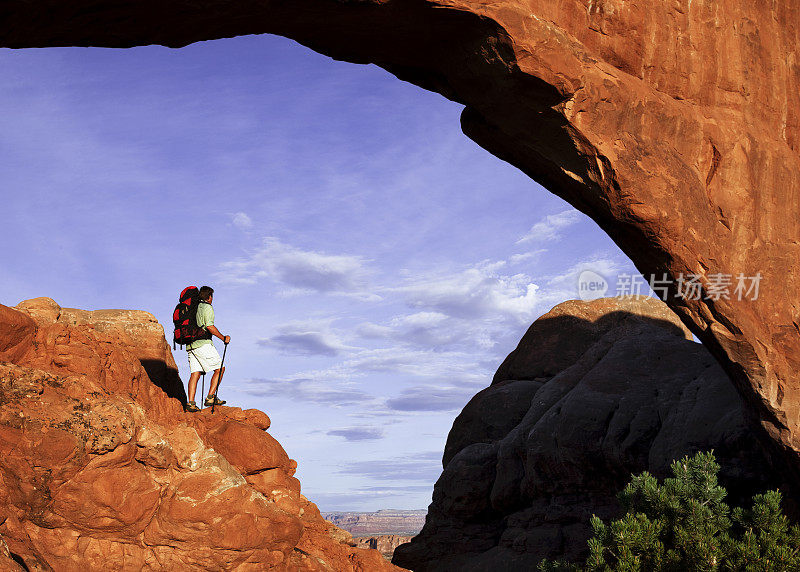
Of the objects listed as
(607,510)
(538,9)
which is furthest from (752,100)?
(607,510)

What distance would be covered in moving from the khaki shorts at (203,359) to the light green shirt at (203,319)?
6 cm

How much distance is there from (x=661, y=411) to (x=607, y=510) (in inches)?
109

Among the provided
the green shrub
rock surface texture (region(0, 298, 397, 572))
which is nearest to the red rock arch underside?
the green shrub

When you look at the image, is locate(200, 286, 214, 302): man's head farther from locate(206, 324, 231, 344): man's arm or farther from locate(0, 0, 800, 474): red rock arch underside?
locate(0, 0, 800, 474): red rock arch underside

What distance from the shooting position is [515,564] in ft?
58.6

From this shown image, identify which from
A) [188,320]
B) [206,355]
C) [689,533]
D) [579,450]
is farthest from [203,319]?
[579,450]

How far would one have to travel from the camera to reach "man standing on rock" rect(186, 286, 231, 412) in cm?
1318

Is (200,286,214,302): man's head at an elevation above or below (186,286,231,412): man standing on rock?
above

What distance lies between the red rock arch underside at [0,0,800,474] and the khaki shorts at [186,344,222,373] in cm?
560

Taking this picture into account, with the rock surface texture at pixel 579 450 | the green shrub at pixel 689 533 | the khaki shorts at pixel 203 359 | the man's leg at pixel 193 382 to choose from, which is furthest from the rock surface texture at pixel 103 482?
the rock surface texture at pixel 579 450

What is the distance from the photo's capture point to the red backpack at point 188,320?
1316 centimetres

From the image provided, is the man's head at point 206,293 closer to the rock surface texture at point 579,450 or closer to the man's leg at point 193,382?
the man's leg at point 193,382

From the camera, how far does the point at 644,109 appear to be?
1244 centimetres

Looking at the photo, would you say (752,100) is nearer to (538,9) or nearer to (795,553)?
(538,9)
